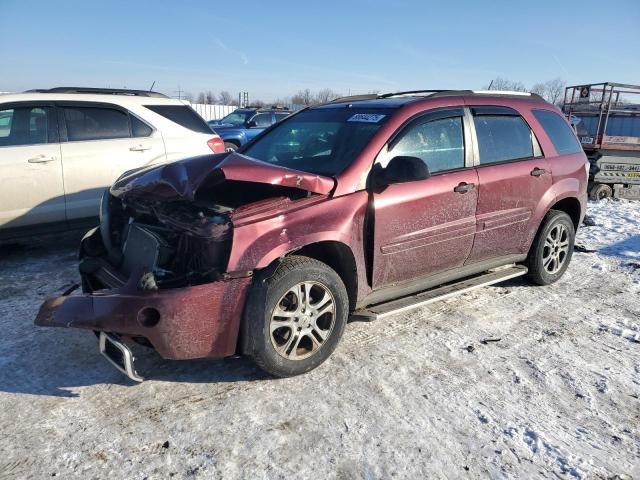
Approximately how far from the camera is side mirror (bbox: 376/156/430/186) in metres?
3.39

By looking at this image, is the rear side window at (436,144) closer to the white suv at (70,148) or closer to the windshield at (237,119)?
the white suv at (70,148)

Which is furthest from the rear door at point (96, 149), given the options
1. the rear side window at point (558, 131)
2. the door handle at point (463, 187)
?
the rear side window at point (558, 131)

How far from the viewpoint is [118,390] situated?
10.1 ft

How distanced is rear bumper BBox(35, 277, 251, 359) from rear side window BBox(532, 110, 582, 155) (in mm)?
3523

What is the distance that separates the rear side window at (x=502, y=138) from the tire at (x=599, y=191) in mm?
6482

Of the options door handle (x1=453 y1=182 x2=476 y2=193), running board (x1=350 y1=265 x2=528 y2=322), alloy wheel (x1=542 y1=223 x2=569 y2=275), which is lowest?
running board (x1=350 y1=265 x2=528 y2=322)

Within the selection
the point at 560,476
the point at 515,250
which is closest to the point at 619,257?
the point at 515,250

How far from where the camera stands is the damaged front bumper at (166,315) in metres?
2.81

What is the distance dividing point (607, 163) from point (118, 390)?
10.2 metres

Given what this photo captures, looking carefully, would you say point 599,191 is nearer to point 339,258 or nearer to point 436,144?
point 436,144

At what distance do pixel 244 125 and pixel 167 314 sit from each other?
41.5 feet

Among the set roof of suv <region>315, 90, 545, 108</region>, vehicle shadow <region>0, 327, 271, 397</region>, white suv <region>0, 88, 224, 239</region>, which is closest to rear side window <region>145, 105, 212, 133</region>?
white suv <region>0, 88, 224, 239</region>

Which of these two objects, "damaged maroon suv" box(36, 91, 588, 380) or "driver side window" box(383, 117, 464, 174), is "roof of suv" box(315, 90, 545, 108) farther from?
"driver side window" box(383, 117, 464, 174)

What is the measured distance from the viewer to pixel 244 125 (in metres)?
14.8
